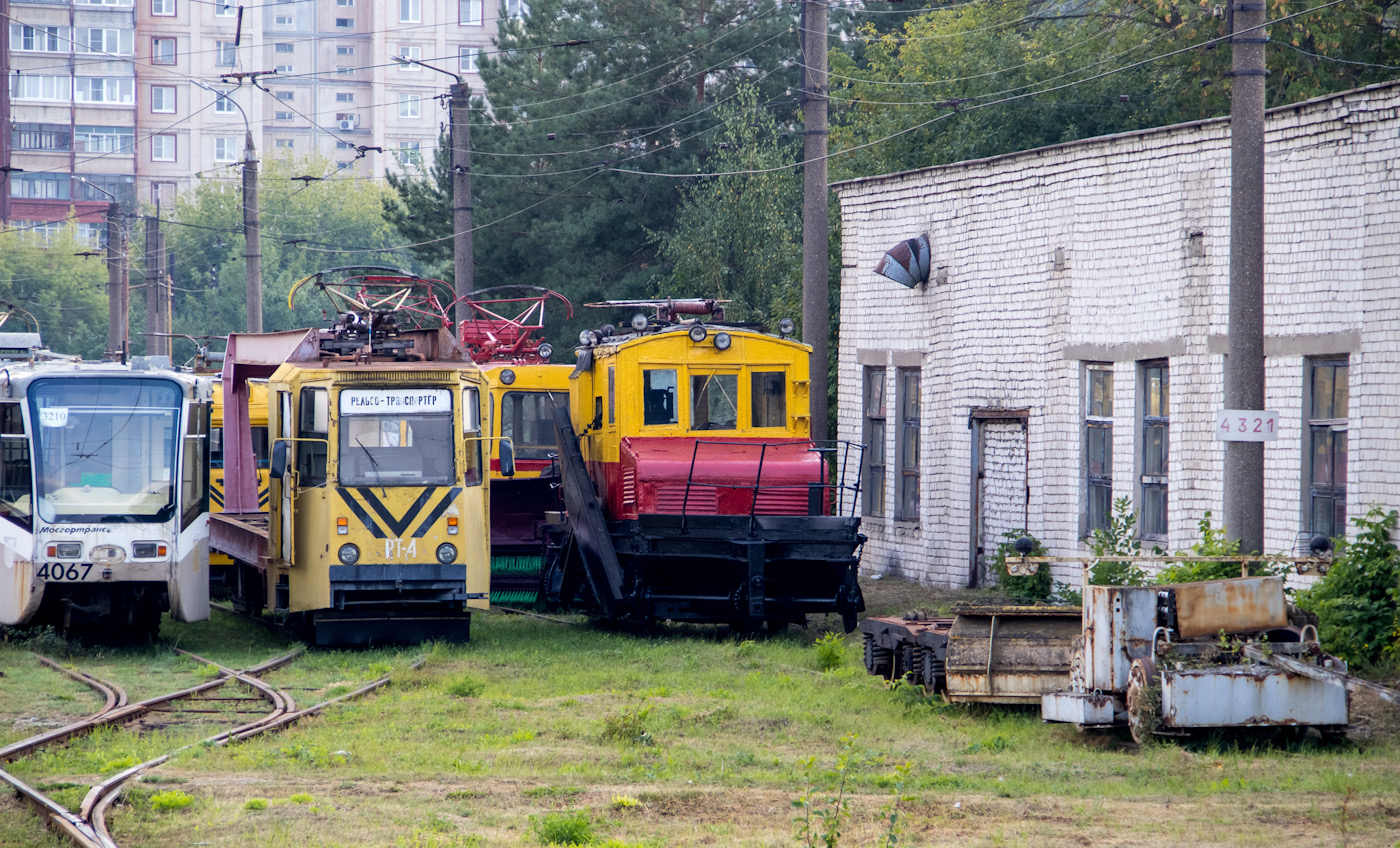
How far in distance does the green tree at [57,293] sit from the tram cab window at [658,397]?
212 ft

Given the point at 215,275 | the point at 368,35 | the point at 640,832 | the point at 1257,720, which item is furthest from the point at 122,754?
the point at 368,35

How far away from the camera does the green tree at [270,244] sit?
8756 centimetres

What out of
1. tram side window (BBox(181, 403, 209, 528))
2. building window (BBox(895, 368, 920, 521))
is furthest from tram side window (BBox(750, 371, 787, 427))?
tram side window (BBox(181, 403, 209, 528))

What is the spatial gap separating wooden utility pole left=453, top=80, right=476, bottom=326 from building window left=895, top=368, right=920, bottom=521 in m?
9.19

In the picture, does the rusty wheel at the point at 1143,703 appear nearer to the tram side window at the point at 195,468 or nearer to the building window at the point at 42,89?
the tram side window at the point at 195,468

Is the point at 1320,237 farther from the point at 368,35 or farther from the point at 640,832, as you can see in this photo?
the point at 368,35

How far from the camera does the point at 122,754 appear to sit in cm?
1081

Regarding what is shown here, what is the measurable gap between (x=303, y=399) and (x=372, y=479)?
110cm

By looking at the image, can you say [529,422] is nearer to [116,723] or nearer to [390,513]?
[390,513]

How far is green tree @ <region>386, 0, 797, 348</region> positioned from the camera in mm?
43844

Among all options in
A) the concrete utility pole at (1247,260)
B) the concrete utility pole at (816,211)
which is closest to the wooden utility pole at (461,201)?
the concrete utility pole at (816,211)

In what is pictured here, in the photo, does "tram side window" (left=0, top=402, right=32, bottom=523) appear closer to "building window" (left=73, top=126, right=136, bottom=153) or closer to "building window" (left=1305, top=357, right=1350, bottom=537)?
"building window" (left=1305, top=357, right=1350, bottom=537)

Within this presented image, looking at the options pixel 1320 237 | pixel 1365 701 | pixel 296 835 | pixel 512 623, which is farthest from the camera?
pixel 512 623

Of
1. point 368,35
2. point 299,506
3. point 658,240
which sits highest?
point 368,35
